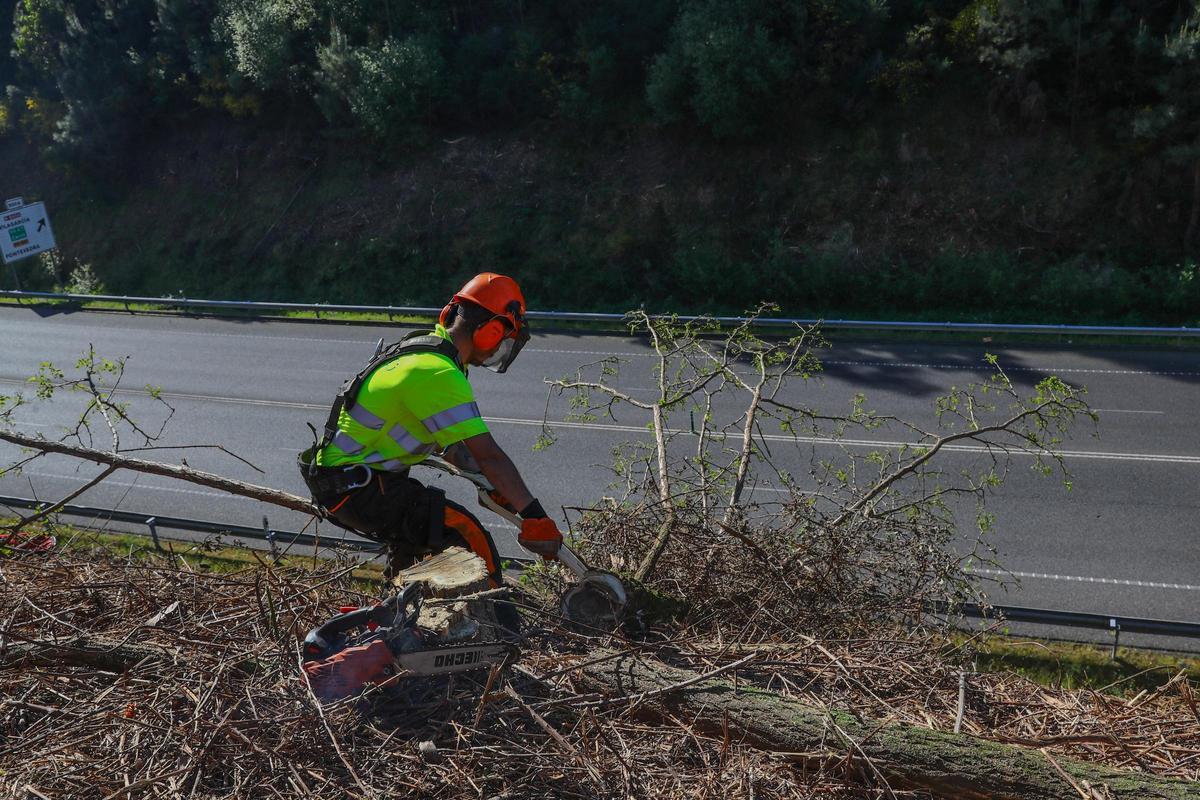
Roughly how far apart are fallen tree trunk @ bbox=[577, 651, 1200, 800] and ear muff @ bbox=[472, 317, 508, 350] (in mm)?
1748

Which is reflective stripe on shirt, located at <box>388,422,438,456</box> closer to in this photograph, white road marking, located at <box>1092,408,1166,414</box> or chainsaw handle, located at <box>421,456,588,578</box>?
chainsaw handle, located at <box>421,456,588,578</box>

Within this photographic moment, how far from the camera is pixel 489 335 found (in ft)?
16.7

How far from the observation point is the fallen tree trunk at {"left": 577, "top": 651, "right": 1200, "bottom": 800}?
3602 mm

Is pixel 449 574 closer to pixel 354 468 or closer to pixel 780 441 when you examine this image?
pixel 354 468

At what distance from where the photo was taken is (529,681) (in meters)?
4.23

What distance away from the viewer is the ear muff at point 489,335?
5.07m

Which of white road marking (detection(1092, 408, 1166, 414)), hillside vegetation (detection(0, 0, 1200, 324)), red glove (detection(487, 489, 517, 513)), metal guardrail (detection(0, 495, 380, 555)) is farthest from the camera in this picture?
hillside vegetation (detection(0, 0, 1200, 324))

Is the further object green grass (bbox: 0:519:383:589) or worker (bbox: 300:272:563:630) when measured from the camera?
green grass (bbox: 0:519:383:589)

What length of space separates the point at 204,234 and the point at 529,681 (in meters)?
25.6

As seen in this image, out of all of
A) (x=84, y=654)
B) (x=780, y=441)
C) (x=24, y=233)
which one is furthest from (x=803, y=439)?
(x=24, y=233)

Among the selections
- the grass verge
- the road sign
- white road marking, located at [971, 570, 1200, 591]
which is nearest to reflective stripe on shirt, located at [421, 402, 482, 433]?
white road marking, located at [971, 570, 1200, 591]

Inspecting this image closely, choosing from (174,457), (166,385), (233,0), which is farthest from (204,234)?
(174,457)

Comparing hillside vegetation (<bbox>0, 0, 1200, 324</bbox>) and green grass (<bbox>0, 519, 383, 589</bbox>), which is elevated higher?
hillside vegetation (<bbox>0, 0, 1200, 324</bbox>)

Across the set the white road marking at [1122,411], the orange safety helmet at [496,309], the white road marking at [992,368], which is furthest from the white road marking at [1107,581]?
the white road marking at [992,368]
